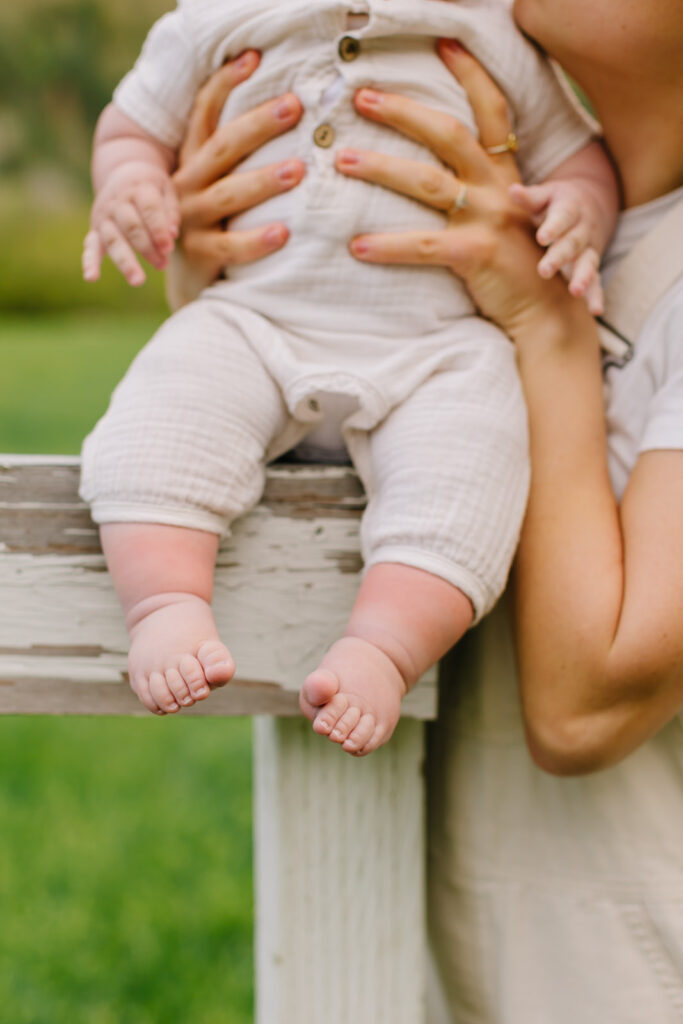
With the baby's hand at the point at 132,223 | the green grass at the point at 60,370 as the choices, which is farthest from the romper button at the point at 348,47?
the green grass at the point at 60,370

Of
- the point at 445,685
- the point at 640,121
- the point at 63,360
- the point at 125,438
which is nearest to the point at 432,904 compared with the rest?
the point at 445,685

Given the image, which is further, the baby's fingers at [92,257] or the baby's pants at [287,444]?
the baby's fingers at [92,257]

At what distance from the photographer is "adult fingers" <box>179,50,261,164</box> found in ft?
3.56

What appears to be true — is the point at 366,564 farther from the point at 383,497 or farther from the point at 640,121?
the point at 640,121

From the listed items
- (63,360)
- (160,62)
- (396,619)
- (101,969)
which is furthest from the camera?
(63,360)

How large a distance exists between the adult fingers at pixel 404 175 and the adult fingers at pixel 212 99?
0.45ft

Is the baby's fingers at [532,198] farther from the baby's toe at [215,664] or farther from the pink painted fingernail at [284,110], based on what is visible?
the baby's toe at [215,664]

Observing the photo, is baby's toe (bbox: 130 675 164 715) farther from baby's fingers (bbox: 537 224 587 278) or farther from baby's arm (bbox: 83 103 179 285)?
baby's fingers (bbox: 537 224 587 278)

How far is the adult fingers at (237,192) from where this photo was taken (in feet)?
3.46

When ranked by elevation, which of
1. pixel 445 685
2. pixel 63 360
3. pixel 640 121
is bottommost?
pixel 63 360

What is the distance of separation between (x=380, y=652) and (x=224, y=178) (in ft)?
1.77

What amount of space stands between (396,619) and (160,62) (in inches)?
25.5

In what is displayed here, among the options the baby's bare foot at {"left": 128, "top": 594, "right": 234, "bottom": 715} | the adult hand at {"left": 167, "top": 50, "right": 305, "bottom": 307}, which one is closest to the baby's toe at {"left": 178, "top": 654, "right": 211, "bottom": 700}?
the baby's bare foot at {"left": 128, "top": 594, "right": 234, "bottom": 715}

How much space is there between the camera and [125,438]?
93cm
